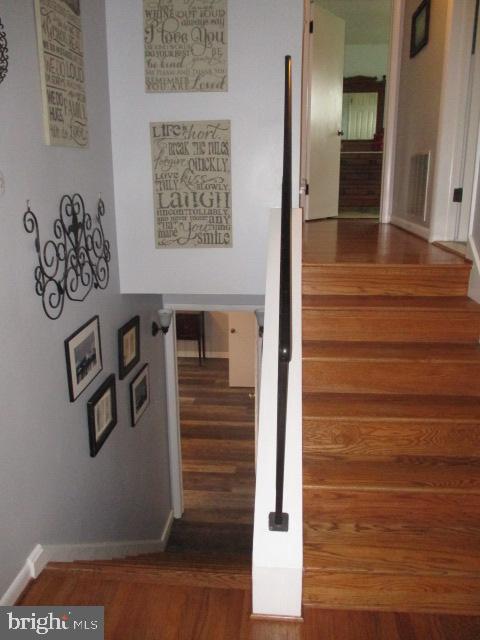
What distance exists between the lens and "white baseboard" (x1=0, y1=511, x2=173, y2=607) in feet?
5.72

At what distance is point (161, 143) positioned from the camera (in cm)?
300

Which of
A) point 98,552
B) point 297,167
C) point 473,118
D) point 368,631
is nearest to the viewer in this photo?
point 368,631

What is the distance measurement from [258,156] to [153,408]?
7.18ft

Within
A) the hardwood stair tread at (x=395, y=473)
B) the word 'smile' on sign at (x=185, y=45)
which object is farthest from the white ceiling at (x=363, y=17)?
the hardwood stair tread at (x=395, y=473)

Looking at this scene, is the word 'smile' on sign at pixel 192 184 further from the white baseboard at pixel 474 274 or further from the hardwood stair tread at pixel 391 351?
the white baseboard at pixel 474 274

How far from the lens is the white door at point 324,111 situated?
440cm

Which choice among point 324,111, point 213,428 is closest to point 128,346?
point 324,111

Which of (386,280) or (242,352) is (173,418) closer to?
(386,280)

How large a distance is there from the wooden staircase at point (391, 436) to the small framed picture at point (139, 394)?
154 centimetres

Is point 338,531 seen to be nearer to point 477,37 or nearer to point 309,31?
point 477,37

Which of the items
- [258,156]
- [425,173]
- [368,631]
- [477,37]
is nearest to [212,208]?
[258,156]

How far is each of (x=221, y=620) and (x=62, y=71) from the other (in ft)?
7.40

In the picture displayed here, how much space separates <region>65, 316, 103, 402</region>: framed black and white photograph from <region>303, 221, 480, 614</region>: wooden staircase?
1095mm

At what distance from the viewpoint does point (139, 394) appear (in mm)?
3566
